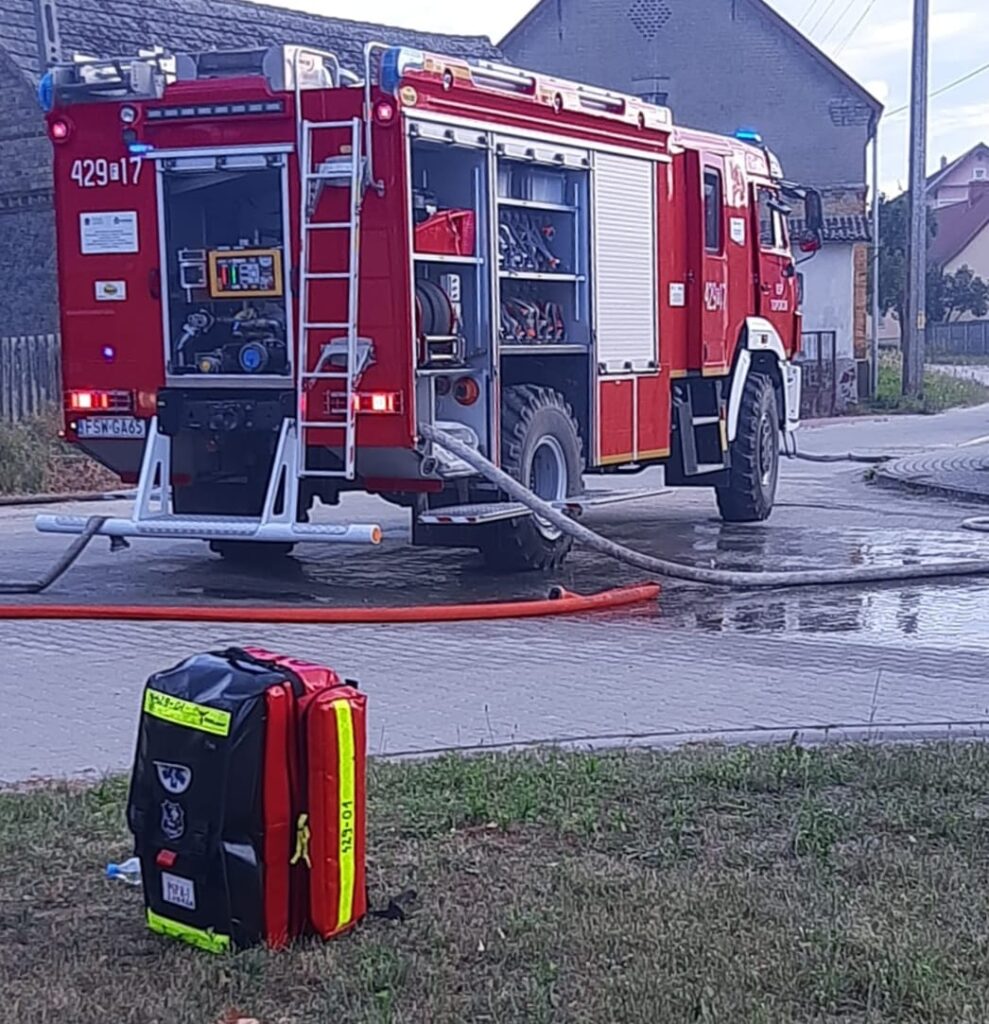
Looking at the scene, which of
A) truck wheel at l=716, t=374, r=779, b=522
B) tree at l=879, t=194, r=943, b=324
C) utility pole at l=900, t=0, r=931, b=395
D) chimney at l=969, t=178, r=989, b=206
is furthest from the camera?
chimney at l=969, t=178, r=989, b=206

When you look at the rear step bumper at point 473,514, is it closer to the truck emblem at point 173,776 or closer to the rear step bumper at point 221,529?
the rear step bumper at point 221,529

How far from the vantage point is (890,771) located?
6.71m

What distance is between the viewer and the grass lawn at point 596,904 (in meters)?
4.54

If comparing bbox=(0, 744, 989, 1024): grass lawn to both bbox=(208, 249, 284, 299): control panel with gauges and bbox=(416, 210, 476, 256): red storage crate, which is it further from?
bbox=(208, 249, 284, 299): control panel with gauges

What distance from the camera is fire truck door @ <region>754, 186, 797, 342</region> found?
51.8 ft

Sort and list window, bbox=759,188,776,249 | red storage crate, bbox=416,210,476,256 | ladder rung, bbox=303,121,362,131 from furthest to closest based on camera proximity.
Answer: window, bbox=759,188,776,249 < red storage crate, bbox=416,210,476,256 < ladder rung, bbox=303,121,362,131

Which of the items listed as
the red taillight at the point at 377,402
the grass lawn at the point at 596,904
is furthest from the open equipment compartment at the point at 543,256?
the grass lawn at the point at 596,904

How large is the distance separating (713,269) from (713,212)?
46 cm

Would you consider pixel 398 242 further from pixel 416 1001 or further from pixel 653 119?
pixel 416 1001

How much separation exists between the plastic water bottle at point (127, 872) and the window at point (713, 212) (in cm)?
992

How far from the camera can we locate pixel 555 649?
32.1ft

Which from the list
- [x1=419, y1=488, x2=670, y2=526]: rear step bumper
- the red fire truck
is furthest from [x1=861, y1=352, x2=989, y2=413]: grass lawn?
[x1=419, y1=488, x2=670, y2=526]: rear step bumper

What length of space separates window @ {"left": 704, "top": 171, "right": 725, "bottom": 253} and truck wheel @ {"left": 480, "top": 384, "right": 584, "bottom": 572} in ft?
8.34

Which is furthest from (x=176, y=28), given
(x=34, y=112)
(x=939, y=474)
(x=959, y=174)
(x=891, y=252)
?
(x=959, y=174)
